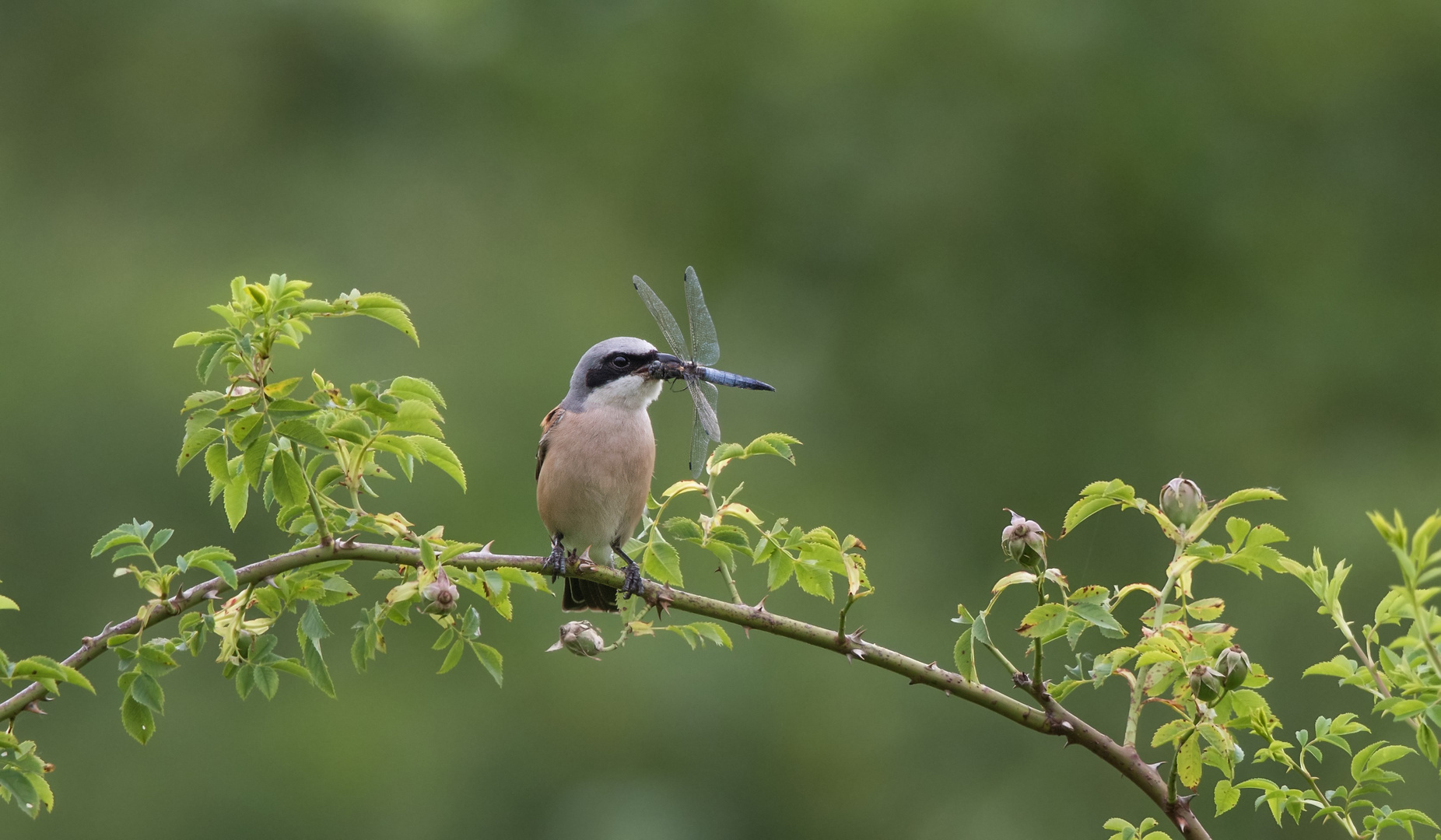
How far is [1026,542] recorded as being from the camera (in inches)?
104

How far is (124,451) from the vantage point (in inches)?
480

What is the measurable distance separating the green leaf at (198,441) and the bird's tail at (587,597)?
2.09 meters

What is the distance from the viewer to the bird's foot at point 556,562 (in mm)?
3721

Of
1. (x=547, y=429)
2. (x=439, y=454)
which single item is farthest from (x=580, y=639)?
(x=547, y=429)

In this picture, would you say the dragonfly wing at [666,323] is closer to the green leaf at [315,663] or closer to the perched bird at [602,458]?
the perched bird at [602,458]

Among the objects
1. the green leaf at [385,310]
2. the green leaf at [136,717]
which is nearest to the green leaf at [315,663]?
the green leaf at [136,717]

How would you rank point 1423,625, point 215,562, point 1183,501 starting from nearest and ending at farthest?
point 1423,625 → point 215,562 → point 1183,501

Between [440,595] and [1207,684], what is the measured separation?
1.47m

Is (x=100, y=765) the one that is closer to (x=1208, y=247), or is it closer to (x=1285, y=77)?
(x=1208, y=247)

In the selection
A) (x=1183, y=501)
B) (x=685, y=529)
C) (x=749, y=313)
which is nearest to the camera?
(x=1183, y=501)

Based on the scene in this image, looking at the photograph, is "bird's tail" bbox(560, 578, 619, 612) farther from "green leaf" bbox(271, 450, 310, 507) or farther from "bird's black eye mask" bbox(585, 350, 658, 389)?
"green leaf" bbox(271, 450, 310, 507)

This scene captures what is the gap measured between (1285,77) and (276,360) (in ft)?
36.9

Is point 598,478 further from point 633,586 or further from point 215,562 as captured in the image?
point 215,562

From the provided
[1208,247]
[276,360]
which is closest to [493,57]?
[276,360]
